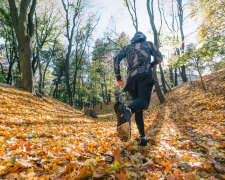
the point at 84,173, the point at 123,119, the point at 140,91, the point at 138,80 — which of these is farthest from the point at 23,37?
the point at 84,173

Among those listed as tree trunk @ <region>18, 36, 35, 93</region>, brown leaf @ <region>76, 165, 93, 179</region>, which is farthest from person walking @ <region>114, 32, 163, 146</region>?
tree trunk @ <region>18, 36, 35, 93</region>

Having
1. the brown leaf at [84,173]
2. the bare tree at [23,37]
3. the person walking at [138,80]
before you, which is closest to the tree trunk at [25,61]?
the bare tree at [23,37]

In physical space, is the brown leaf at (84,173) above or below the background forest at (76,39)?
below

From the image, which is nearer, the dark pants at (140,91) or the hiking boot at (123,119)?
the hiking boot at (123,119)

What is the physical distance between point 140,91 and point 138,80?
0.22 m

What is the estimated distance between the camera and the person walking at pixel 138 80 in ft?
6.34

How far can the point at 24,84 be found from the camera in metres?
7.81

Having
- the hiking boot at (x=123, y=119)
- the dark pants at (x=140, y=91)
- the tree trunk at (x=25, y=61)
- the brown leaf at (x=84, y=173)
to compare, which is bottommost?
the brown leaf at (x=84, y=173)

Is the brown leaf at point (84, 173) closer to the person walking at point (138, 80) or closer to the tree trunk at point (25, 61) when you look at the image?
the person walking at point (138, 80)

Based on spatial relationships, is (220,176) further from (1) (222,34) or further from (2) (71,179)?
(1) (222,34)

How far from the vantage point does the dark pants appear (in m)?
2.11

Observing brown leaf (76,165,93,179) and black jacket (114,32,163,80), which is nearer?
brown leaf (76,165,93,179)

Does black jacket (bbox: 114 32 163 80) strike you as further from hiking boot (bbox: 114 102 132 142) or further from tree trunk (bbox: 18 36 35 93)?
tree trunk (bbox: 18 36 35 93)

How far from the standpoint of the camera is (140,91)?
227 centimetres
